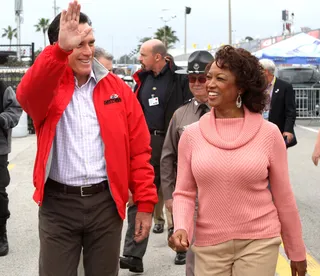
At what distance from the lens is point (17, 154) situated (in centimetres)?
1481

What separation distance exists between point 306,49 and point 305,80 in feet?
10.1

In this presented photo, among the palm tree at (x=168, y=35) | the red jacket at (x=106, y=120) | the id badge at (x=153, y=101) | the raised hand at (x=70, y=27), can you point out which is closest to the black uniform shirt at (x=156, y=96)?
the id badge at (x=153, y=101)

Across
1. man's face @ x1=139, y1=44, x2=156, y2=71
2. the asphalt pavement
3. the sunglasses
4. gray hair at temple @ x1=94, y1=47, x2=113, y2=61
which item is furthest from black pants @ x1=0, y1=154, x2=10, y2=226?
the sunglasses

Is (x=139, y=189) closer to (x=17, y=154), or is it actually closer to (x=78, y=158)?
(x=78, y=158)

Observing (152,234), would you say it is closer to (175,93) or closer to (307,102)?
(175,93)

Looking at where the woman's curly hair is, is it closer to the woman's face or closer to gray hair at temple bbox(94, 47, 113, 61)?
the woman's face

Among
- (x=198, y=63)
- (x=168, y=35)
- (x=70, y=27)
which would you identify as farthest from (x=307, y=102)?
(x=168, y=35)

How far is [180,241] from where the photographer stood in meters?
3.49

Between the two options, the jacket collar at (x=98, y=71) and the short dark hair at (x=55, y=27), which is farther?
the jacket collar at (x=98, y=71)

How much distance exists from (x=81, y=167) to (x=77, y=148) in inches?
4.2

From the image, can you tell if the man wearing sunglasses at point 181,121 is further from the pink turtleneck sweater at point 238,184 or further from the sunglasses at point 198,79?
the pink turtleneck sweater at point 238,184

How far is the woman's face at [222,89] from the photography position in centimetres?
363

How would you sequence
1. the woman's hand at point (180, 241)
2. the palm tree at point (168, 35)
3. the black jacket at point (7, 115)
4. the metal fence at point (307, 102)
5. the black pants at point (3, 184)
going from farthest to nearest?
the palm tree at point (168, 35) → the metal fence at point (307, 102) → the black pants at point (3, 184) → the black jacket at point (7, 115) → the woman's hand at point (180, 241)

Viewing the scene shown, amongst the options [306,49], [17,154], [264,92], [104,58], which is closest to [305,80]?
[306,49]
